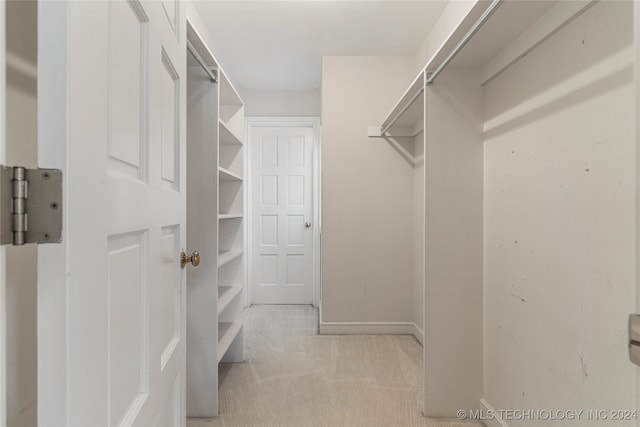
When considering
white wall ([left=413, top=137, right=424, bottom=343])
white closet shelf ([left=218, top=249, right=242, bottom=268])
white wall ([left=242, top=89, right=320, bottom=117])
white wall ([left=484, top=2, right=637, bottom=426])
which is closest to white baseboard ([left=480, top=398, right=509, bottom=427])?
white wall ([left=484, top=2, right=637, bottom=426])

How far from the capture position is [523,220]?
1479mm

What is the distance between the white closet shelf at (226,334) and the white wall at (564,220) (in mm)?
1426

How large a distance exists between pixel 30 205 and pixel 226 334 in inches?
80.6

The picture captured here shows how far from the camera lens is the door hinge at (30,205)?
1.26 feet

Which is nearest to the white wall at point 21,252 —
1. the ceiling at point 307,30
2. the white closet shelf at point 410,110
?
the white closet shelf at point 410,110

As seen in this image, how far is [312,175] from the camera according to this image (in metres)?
4.09

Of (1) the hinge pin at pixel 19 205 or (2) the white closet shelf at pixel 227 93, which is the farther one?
(2) the white closet shelf at pixel 227 93

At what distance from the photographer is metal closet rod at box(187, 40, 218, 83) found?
1.58 meters

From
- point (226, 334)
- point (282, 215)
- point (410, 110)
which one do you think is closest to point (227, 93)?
point (410, 110)

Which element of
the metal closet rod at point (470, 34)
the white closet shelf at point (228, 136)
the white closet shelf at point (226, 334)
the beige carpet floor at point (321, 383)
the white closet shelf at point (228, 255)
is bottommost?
the beige carpet floor at point (321, 383)

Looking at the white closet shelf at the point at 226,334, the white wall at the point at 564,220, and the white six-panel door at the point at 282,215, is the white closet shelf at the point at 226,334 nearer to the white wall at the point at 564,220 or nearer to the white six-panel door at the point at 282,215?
the white wall at the point at 564,220

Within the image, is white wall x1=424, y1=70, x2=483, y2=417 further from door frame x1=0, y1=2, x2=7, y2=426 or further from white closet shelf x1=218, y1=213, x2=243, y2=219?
door frame x1=0, y1=2, x2=7, y2=426

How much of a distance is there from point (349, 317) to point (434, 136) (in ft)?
6.15

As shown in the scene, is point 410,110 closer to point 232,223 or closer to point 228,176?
point 228,176
